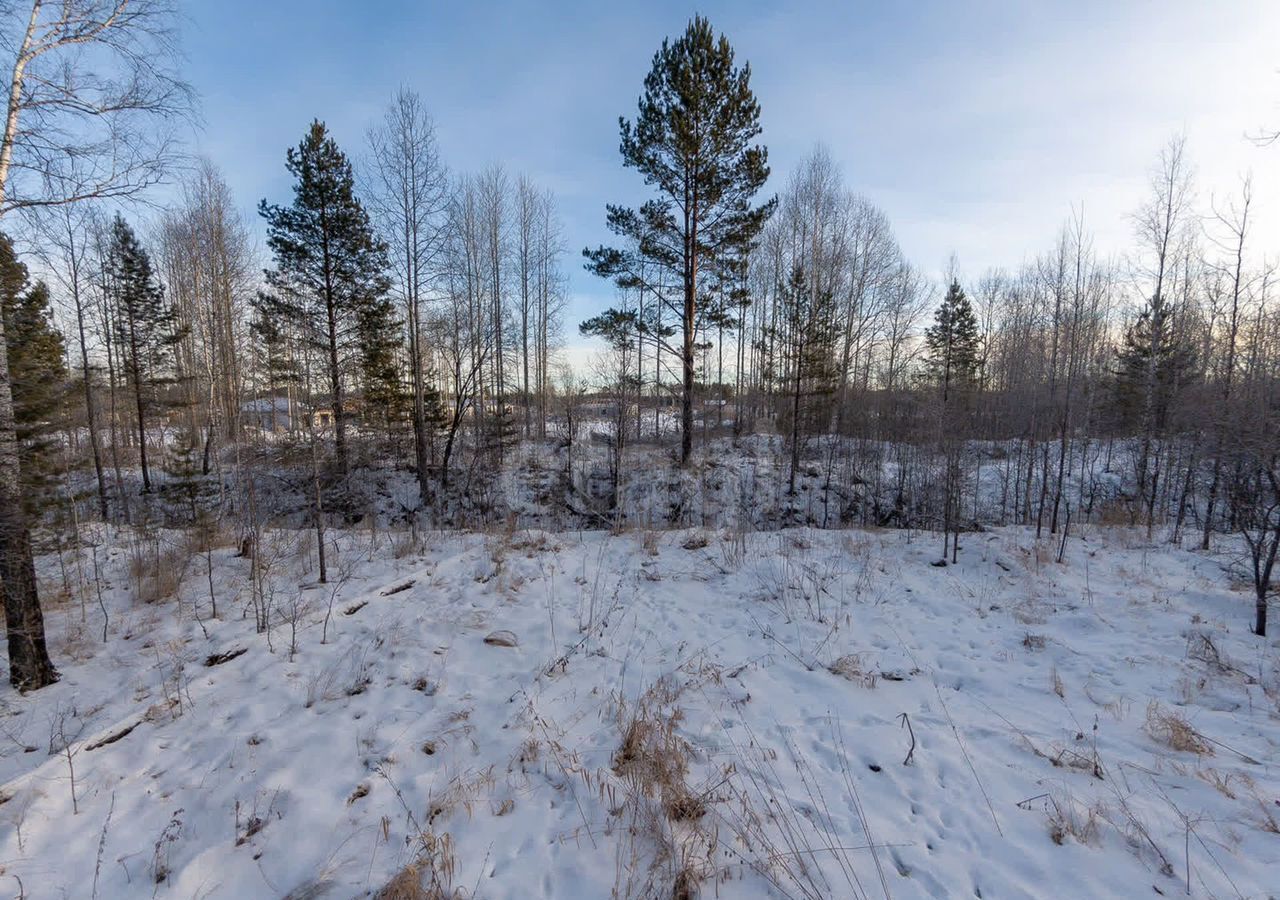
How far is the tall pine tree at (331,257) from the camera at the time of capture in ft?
47.5

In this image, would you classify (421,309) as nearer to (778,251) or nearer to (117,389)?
(117,389)

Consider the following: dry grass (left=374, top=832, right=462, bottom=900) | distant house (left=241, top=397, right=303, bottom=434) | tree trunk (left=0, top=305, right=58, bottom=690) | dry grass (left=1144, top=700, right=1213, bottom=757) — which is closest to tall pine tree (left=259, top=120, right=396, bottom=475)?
distant house (left=241, top=397, right=303, bottom=434)

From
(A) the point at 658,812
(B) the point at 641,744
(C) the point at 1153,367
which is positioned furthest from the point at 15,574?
(C) the point at 1153,367

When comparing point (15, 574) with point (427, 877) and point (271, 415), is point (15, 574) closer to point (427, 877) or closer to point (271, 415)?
point (427, 877)

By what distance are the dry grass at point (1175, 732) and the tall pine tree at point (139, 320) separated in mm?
29091

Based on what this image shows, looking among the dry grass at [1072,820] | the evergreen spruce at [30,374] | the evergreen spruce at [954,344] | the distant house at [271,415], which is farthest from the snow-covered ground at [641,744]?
the evergreen spruce at [954,344]

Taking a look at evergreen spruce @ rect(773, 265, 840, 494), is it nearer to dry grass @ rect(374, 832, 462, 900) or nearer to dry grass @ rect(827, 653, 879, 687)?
dry grass @ rect(827, 653, 879, 687)

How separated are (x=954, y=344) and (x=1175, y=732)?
2882 cm

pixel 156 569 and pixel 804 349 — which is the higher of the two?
pixel 804 349

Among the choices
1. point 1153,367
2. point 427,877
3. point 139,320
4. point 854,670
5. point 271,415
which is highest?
point 139,320

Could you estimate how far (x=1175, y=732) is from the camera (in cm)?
343

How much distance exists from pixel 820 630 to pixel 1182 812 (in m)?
3.02

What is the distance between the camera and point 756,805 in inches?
113

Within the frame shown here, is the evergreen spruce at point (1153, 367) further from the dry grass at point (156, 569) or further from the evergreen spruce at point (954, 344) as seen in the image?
the dry grass at point (156, 569)
